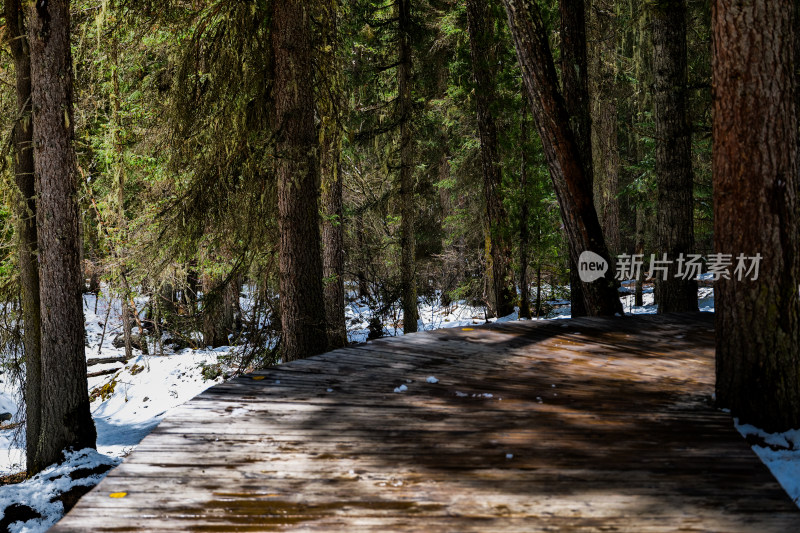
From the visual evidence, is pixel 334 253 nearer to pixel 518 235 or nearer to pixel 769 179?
pixel 518 235

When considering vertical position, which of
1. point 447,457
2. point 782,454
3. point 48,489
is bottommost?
point 48,489

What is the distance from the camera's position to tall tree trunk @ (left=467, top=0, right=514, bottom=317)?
12664mm

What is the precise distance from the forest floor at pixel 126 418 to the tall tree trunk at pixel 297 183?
2889 millimetres

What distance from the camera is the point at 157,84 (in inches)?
358

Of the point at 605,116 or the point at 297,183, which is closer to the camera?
the point at 297,183

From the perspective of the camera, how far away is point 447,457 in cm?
296

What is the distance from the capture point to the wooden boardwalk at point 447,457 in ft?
7.74

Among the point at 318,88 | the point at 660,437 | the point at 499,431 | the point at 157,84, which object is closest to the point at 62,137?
the point at 157,84

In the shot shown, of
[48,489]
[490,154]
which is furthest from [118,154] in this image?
[490,154]

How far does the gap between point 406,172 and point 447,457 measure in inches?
484

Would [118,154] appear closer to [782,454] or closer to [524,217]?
[524,217]

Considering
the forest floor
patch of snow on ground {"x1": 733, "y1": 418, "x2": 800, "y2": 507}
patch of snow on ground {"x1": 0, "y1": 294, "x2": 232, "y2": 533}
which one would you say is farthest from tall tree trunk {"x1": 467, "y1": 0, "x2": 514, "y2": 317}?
patch of snow on ground {"x1": 733, "y1": 418, "x2": 800, "y2": 507}

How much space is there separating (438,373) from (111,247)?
10.6 metres

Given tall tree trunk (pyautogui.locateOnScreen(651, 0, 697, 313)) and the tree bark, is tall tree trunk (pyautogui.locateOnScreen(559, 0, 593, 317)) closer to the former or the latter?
tall tree trunk (pyautogui.locateOnScreen(651, 0, 697, 313))
